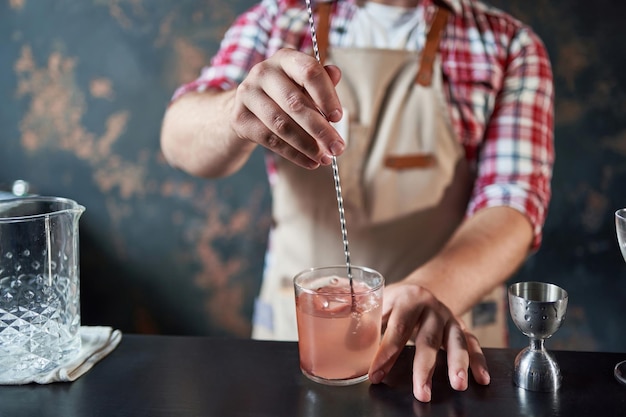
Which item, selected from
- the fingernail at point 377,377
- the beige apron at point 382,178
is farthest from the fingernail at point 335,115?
the beige apron at point 382,178

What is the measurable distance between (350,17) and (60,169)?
141cm

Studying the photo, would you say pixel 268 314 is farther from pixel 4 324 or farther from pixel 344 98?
pixel 4 324

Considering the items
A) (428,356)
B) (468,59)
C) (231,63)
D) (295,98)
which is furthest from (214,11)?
(428,356)

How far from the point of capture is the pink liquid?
88 cm

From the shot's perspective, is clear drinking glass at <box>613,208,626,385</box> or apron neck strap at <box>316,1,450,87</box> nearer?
clear drinking glass at <box>613,208,626,385</box>

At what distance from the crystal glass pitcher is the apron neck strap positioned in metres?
1.02

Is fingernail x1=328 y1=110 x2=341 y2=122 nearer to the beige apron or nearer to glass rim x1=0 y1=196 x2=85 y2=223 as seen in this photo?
glass rim x1=0 y1=196 x2=85 y2=223

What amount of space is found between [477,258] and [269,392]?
79 cm

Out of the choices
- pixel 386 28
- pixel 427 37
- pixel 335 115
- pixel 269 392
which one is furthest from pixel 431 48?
pixel 269 392

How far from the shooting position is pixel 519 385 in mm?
875

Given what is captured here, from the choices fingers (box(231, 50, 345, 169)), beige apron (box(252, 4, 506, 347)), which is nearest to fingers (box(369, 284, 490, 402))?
fingers (box(231, 50, 345, 169))

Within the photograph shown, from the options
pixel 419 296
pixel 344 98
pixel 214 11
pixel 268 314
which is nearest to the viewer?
pixel 419 296

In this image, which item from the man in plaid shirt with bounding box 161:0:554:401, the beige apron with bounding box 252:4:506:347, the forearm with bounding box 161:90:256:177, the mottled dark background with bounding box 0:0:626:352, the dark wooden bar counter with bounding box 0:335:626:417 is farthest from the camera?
→ the mottled dark background with bounding box 0:0:626:352

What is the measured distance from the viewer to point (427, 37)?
178 cm
